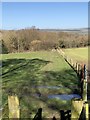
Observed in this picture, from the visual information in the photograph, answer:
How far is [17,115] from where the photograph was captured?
3.22m

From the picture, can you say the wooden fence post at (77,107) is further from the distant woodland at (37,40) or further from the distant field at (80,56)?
the distant woodland at (37,40)

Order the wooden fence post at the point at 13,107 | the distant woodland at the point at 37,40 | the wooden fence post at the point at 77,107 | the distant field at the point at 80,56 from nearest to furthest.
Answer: the wooden fence post at the point at 13,107
the wooden fence post at the point at 77,107
the distant field at the point at 80,56
the distant woodland at the point at 37,40

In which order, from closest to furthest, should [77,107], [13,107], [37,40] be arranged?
[13,107] < [77,107] < [37,40]

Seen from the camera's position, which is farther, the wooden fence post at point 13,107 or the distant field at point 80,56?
the distant field at point 80,56

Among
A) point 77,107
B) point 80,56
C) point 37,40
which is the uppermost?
point 37,40

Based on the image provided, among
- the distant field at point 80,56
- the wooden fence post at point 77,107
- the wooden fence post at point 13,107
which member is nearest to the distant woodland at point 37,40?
the distant field at point 80,56

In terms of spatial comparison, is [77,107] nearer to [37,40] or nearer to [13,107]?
[13,107]

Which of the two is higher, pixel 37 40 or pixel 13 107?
pixel 37 40

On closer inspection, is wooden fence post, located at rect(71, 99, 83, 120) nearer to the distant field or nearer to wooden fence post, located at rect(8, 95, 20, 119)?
wooden fence post, located at rect(8, 95, 20, 119)

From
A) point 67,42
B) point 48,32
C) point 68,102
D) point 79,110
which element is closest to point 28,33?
point 48,32

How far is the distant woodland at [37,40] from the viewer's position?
46303 millimetres

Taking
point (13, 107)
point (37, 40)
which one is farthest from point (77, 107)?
point (37, 40)

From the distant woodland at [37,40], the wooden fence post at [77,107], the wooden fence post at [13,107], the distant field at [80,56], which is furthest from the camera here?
the distant woodland at [37,40]

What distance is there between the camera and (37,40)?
52.5 m
